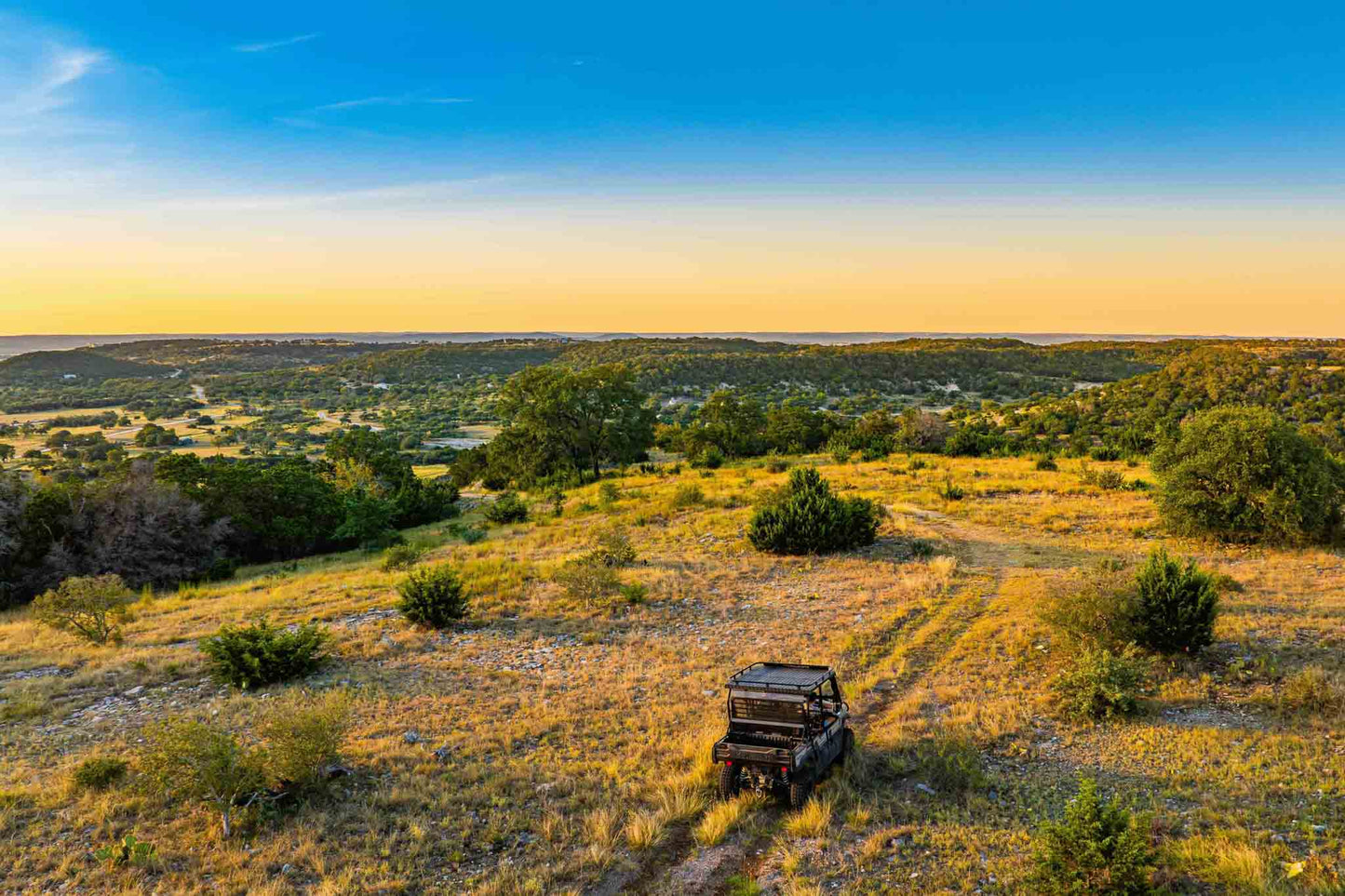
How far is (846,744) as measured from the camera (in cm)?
882

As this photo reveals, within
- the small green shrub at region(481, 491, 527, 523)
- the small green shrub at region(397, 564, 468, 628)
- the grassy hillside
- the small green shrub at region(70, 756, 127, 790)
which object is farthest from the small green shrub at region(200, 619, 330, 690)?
the small green shrub at region(481, 491, 527, 523)

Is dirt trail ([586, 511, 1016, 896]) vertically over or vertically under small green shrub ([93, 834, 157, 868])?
under

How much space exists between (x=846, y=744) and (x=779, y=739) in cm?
123

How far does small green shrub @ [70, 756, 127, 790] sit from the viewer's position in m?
8.36

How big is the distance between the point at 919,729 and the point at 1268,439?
1519cm

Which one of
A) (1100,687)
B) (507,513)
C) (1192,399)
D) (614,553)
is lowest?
(507,513)

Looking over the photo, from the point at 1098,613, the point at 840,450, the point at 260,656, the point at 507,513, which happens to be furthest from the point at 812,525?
the point at 840,450

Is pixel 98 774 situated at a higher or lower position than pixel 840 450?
lower

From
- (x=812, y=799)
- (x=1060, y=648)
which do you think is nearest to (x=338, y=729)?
(x=812, y=799)

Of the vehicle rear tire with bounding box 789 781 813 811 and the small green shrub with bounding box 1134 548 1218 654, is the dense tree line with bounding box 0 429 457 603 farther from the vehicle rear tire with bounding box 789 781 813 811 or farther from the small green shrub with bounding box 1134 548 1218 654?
the small green shrub with bounding box 1134 548 1218 654

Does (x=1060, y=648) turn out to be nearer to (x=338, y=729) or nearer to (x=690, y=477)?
(x=338, y=729)

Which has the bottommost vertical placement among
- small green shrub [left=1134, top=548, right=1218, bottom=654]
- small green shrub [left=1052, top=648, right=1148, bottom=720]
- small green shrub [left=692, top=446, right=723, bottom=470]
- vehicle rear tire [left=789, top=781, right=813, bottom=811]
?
small green shrub [left=692, top=446, right=723, bottom=470]

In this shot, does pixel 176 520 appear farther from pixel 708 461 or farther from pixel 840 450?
pixel 840 450

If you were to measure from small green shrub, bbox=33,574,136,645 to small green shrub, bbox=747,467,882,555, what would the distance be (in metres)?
14.7
